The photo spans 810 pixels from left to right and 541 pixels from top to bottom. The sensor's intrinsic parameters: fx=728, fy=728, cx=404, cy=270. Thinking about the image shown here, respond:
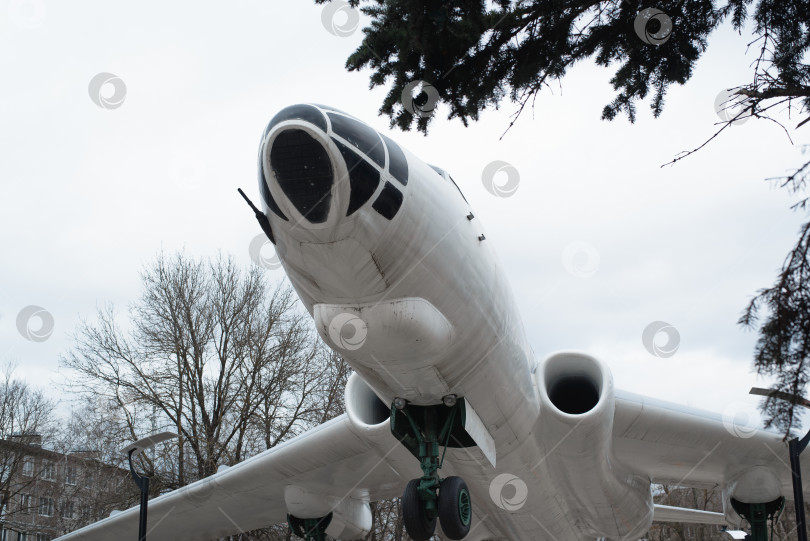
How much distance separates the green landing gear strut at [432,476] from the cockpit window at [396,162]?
2.12 m

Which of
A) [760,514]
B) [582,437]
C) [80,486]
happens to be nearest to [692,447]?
[760,514]

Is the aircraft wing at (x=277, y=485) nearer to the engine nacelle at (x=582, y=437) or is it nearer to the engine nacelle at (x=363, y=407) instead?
the engine nacelle at (x=363, y=407)

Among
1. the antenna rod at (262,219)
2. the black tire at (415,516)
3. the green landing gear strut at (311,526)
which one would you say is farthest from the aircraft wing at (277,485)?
the antenna rod at (262,219)

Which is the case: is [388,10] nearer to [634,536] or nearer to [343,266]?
[343,266]

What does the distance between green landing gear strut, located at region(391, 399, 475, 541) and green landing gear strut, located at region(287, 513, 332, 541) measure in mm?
4483

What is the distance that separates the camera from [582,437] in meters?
7.09

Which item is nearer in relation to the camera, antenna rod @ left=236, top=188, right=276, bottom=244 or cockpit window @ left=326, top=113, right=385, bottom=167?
cockpit window @ left=326, top=113, right=385, bottom=167

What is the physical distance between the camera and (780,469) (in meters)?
9.70

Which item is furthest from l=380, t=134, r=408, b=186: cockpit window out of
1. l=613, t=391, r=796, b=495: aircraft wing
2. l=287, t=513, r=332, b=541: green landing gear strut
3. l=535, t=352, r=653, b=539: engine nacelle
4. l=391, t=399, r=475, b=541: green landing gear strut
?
l=287, t=513, r=332, b=541: green landing gear strut

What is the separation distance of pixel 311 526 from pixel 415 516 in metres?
5.28

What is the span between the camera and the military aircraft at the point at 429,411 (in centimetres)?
458

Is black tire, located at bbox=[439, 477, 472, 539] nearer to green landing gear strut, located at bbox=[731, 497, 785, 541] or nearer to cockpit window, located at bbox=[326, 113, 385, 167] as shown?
cockpit window, located at bbox=[326, 113, 385, 167]

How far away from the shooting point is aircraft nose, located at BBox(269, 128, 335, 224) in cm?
426

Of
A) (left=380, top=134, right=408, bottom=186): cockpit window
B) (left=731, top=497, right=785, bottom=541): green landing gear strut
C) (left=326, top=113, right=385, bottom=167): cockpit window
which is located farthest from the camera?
(left=731, top=497, right=785, bottom=541): green landing gear strut
